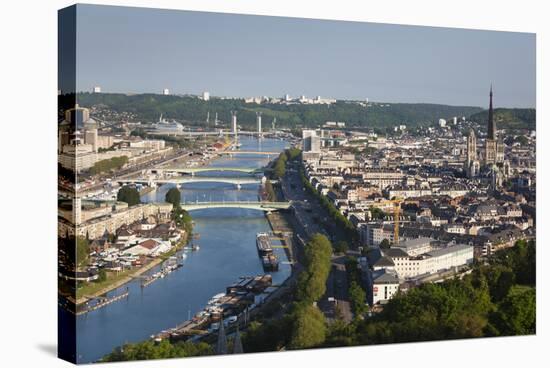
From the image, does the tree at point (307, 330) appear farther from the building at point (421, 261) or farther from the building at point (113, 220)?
the building at point (113, 220)

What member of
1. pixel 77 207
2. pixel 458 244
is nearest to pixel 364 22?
pixel 458 244

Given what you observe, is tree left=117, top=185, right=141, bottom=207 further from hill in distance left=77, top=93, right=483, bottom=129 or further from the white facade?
the white facade

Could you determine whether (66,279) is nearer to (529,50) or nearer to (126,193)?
(126,193)

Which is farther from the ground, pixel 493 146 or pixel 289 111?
pixel 289 111

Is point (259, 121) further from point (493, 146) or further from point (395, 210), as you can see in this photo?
point (493, 146)

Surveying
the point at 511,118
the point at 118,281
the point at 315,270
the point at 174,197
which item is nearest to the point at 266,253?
the point at 315,270

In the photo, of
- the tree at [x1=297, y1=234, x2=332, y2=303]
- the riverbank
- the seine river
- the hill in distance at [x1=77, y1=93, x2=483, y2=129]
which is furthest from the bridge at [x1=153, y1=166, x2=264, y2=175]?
the tree at [x1=297, y1=234, x2=332, y2=303]

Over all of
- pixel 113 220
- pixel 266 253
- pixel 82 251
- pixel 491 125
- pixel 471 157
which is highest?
pixel 491 125
